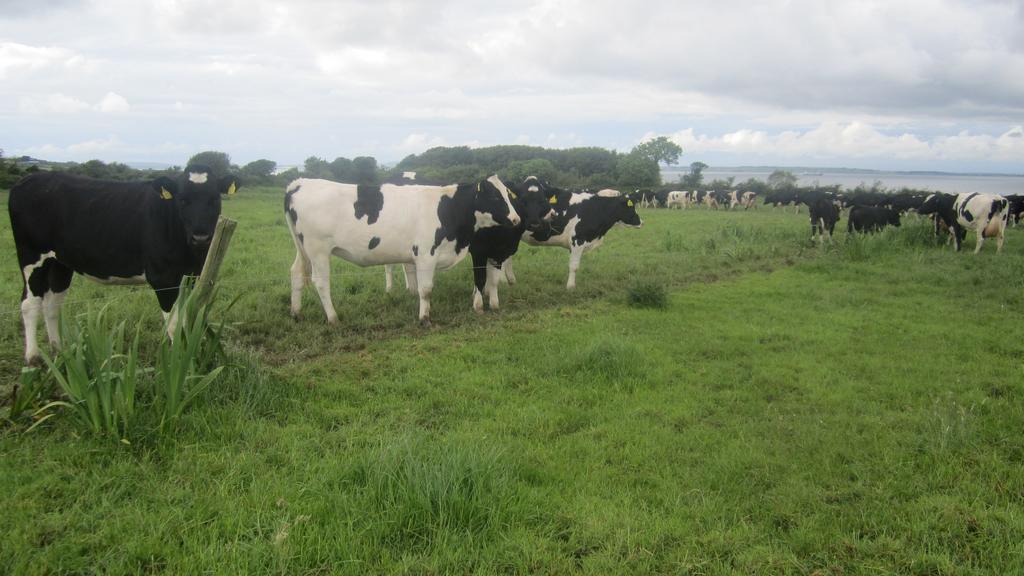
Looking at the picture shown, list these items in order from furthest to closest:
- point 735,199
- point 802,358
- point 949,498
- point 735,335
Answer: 1. point 735,199
2. point 735,335
3. point 802,358
4. point 949,498

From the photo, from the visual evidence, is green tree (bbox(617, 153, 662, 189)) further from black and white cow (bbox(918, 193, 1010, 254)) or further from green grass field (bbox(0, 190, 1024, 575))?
green grass field (bbox(0, 190, 1024, 575))

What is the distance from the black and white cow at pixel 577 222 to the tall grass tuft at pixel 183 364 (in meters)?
7.09

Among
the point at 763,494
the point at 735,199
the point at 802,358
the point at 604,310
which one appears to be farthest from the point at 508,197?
the point at 735,199

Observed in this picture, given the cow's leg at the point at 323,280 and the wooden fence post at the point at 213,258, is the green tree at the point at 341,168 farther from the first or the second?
the wooden fence post at the point at 213,258

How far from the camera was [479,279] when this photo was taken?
9055 mm

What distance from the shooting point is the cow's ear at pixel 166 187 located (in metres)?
5.91

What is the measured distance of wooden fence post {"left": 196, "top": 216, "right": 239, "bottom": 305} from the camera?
473 cm

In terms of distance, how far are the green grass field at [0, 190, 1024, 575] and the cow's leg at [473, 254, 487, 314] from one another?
1.53 feet

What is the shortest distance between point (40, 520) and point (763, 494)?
13.6ft

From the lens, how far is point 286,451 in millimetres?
4223

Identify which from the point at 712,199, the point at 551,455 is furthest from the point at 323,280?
the point at 712,199

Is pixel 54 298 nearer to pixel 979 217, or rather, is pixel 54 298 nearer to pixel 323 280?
pixel 323 280

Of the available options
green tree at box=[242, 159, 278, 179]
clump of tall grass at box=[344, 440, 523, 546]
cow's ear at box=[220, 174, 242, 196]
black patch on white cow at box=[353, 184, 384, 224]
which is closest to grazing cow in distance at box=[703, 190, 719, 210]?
green tree at box=[242, 159, 278, 179]

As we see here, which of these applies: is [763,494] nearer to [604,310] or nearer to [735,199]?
[604,310]
